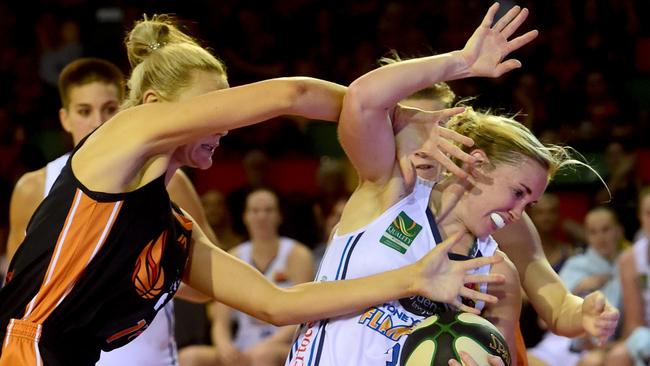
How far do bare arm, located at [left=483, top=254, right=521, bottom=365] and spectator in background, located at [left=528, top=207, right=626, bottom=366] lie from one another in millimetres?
3309

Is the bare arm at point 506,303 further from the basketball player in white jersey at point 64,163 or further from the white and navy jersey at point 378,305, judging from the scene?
the basketball player in white jersey at point 64,163

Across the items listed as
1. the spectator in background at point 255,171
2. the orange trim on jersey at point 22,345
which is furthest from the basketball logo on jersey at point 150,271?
the spectator in background at point 255,171

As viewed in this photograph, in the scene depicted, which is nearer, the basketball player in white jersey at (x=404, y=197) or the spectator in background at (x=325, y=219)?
the basketball player in white jersey at (x=404, y=197)

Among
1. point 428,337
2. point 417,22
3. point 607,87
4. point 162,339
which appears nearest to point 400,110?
point 428,337

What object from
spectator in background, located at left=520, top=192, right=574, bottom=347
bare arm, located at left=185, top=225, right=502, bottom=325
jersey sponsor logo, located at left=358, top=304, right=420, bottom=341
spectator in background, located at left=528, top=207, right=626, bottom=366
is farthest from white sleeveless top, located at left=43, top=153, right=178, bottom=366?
spectator in background, located at left=520, top=192, right=574, bottom=347

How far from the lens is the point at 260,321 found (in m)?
7.27

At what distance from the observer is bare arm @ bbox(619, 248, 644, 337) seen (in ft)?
21.7

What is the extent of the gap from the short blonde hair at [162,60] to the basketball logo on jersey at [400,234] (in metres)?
0.67

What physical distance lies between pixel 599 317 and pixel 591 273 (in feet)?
12.6

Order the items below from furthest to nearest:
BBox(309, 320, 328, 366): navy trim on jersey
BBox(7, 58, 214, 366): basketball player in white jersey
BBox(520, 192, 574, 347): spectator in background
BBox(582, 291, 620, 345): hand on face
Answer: BBox(520, 192, 574, 347): spectator in background
BBox(7, 58, 214, 366): basketball player in white jersey
BBox(582, 291, 620, 345): hand on face
BBox(309, 320, 328, 366): navy trim on jersey

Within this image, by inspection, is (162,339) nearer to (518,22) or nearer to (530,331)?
(518,22)

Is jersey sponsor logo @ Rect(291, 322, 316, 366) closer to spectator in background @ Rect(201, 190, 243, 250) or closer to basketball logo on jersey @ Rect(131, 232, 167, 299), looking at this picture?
basketball logo on jersey @ Rect(131, 232, 167, 299)

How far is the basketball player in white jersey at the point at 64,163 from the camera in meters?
4.34

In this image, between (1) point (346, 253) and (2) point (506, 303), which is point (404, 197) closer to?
(1) point (346, 253)
